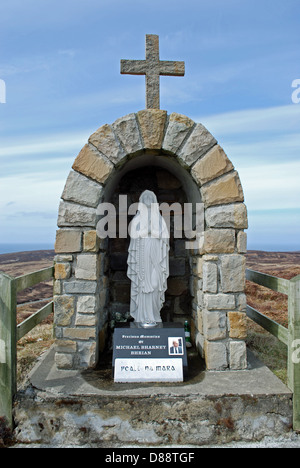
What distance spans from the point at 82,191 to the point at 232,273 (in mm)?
1954

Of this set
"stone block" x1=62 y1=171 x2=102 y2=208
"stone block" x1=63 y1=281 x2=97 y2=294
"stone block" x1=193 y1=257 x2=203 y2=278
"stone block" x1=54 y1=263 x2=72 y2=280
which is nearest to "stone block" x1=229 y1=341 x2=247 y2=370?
"stone block" x1=193 y1=257 x2=203 y2=278

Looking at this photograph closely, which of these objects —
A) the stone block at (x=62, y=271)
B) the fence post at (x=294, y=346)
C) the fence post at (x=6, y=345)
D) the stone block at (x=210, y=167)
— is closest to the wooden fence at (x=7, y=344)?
the fence post at (x=6, y=345)

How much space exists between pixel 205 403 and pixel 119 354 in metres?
1.04

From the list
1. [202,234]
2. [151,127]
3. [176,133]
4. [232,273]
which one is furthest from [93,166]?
[232,273]

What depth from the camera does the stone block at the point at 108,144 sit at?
4.25 m

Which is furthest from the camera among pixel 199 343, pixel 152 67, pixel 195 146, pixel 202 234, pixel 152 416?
pixel 199 343

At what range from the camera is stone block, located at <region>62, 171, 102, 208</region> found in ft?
13.9

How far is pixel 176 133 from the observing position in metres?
4.31

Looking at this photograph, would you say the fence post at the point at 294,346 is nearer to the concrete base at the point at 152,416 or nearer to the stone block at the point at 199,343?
the concrete base at the point at 152,416

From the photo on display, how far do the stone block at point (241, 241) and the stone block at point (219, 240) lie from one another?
0.24 feet

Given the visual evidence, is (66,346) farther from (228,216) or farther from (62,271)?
(228,216)

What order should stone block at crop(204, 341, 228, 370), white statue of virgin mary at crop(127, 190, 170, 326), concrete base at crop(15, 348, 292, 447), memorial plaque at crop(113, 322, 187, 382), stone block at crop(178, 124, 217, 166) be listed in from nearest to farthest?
concrete base at crop(15, 348, 292, 447) → memorial plaque at crop(113, 322, 187, 382) → stone block at crop(204, 341, 228, 370) → stone block at crop(178, 124, 217, 166) → white statue of virgin mary at crop(127, 190, 170, 326)

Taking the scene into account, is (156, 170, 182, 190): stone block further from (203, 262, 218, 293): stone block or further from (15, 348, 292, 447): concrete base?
(15, 348, 292, 447): concrete base

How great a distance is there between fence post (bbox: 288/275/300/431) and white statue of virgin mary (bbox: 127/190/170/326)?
166 cm
